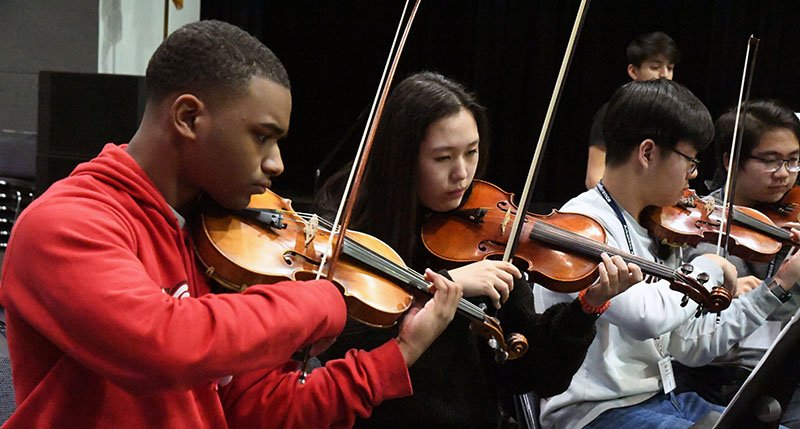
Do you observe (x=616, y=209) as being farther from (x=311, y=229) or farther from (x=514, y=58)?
(x=514, y=58)

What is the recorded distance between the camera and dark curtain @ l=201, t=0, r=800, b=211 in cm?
489

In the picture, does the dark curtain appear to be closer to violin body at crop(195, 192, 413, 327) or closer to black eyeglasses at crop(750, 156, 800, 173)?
black eyeglasses at crop(750, 156, 800, 173)

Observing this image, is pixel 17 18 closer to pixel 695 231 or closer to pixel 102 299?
pixel 695 231

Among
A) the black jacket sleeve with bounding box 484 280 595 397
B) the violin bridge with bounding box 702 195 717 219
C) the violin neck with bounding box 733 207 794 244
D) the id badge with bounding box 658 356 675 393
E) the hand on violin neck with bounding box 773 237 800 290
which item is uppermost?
the violin bridge with bounding box 702 195 717 219

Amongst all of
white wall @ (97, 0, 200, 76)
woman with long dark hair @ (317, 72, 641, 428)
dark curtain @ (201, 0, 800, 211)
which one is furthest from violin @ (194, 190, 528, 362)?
white wall @ (97, 0, 200, 76)

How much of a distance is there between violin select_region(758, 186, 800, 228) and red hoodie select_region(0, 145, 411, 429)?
1754mm

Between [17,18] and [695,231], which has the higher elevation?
[17,18]

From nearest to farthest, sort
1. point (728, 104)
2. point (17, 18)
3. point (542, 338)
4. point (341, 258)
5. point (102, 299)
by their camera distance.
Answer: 1. point (102, 299)
2. point (341, 258)
3. point (542, 338)
4. point (17, 18)
5. point (728, 104)

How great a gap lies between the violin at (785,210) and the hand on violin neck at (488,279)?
135 cm

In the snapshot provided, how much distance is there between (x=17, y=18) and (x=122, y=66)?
57cm

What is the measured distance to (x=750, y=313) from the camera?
1903 millimetres

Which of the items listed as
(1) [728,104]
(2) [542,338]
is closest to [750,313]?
(2) [542,338]

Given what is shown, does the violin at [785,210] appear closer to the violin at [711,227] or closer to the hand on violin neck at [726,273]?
the violin at [711,227]

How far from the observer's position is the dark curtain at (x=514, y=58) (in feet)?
16.1
